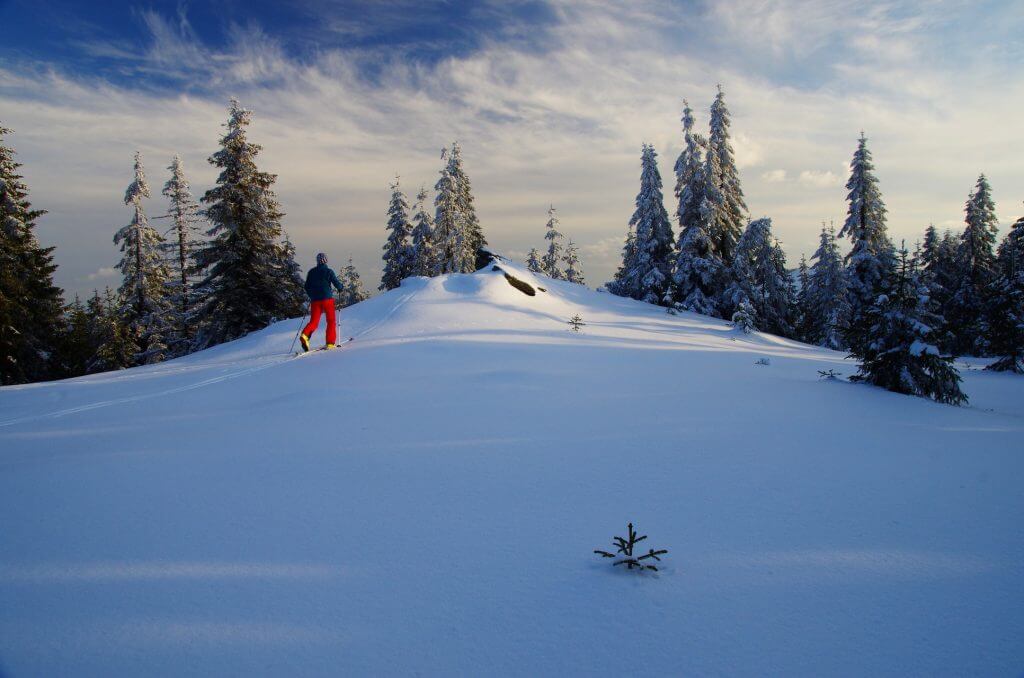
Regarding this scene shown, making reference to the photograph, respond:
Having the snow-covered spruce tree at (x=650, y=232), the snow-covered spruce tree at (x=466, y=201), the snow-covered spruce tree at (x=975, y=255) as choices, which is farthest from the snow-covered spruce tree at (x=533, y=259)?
the snow-covered spruce tree at (x=975, y=255)

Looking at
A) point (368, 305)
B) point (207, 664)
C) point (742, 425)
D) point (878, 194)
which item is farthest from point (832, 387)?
point (878, 194)

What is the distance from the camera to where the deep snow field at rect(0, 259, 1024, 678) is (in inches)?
86.9

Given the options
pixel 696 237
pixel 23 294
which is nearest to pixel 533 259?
pixel 696 237

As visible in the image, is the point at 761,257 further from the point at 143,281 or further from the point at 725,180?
the point at 143,281

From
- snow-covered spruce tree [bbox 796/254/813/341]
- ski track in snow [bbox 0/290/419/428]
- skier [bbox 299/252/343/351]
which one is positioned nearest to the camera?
ski track in snow [bbox 0/290/419/428]

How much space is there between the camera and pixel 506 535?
3154 mm

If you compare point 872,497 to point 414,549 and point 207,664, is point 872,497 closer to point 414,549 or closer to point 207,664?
point 414,549

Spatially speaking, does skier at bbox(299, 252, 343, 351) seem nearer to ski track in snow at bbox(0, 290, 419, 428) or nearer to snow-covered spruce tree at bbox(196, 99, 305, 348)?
ski track in snow at bbox(0, 290, 419, 428)

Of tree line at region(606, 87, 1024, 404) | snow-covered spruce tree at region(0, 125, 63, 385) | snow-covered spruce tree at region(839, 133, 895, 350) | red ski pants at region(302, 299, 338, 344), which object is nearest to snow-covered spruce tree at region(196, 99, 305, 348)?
snow-covered spruce tree at region(0, 125, 63, 385)

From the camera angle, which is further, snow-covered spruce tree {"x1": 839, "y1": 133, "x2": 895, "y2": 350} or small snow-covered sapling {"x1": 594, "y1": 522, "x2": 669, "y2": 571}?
snow-covered spruce tree {"x1": 839, "y1": 133, "x2": 895, "y2": 350}

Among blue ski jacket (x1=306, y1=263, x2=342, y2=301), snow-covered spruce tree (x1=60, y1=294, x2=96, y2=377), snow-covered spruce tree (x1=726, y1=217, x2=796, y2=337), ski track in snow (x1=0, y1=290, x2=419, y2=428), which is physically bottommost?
snow-covered spruce tree (x1=60, y1=294, x2=96, y2=377)

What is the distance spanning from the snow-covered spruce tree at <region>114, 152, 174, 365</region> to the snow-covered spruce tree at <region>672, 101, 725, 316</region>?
33.6 m

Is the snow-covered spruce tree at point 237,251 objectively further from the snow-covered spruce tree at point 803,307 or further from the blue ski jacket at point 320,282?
the snow-covered spruce tree at point 803,307

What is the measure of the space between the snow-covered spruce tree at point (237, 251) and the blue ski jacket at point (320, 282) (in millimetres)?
14077
